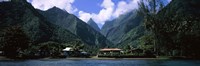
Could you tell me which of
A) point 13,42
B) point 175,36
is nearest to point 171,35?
point 175,36

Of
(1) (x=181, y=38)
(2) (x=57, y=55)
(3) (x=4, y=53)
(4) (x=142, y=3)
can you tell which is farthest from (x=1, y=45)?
(1) (x=181, y=38)

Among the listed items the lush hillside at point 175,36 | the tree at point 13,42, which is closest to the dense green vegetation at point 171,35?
the lush hillside at point 175,36

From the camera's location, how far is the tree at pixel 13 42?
344 feet

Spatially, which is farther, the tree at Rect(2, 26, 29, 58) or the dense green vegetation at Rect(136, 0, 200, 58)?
the tree at Rect(2, 26, 29, 58)

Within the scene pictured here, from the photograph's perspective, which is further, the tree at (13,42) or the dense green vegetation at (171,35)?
→ the tree at (13,42)

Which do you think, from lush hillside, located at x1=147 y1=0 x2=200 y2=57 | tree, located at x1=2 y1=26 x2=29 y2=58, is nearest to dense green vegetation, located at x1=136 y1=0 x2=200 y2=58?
lush hillside, located at x1=147 y1=0 x2=200 y2=57

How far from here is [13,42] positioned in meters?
105

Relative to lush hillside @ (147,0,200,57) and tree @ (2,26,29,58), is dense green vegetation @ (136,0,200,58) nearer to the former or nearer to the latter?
lush hillside @ (147,0,200,57)

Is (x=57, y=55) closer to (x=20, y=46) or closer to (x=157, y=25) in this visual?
(x=20, y=46)

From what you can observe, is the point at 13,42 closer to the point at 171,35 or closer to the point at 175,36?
the point at 171,35

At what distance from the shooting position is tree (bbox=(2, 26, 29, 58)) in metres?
105

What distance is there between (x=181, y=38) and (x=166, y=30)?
726cm

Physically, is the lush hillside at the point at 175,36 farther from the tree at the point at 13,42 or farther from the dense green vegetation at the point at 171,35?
the tree at the point at 13,42

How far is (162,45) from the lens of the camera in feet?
327
